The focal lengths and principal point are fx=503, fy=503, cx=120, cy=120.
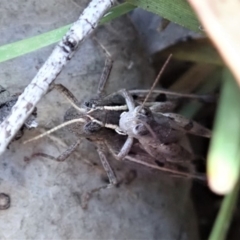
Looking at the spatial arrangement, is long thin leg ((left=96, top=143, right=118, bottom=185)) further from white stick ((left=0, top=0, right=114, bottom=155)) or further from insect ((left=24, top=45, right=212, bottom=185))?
white stick ((left=0, top=0, right=114, bottom=155))

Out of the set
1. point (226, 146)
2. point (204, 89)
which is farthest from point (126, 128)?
point (226, 146)

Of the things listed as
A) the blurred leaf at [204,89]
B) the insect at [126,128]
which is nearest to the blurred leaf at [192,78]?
the blurred leaf at [204,89]

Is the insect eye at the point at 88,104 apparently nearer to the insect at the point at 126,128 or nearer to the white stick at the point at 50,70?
the insect at the point at 126,128

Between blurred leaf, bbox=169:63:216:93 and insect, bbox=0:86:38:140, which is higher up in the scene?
blurred leaf, bbox=169:63:216:93

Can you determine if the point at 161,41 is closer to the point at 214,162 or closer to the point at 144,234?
the point at 144,234

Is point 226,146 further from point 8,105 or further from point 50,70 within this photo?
point 8,105

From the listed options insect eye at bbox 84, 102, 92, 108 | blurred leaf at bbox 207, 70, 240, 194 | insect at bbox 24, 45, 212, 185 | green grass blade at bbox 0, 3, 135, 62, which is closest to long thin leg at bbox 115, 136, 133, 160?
insect at bbox 24, 45, 212, 185
